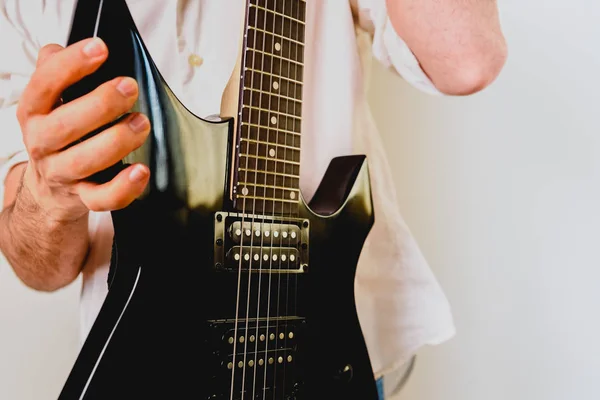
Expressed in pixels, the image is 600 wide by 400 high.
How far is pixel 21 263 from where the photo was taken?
1.98 feet

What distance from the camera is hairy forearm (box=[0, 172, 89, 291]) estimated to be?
508 mm

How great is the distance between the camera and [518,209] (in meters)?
1.05

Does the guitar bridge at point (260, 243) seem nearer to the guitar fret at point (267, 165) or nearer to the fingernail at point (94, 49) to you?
the guitar fret at point (267, 165)

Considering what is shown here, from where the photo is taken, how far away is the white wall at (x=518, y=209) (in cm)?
102

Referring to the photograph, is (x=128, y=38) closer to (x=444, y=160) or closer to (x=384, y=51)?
(x=384, y=51)

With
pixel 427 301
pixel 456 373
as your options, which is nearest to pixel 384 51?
pixel 427 301

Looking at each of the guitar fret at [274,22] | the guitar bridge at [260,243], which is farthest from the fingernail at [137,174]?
the guitar fret at [274,22]

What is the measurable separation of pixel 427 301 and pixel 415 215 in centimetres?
39

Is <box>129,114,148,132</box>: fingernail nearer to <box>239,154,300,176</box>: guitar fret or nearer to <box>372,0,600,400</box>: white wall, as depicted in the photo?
<box>239,154,300,176</box>: guitar fret

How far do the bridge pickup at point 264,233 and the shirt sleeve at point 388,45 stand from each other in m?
0.29

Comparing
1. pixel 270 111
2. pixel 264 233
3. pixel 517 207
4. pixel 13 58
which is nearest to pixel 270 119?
pixel 270 111

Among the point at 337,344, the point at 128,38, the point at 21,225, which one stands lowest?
the point at 337,344

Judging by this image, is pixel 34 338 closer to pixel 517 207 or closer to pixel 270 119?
pixel 270 119

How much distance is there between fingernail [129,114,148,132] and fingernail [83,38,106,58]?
53mm
